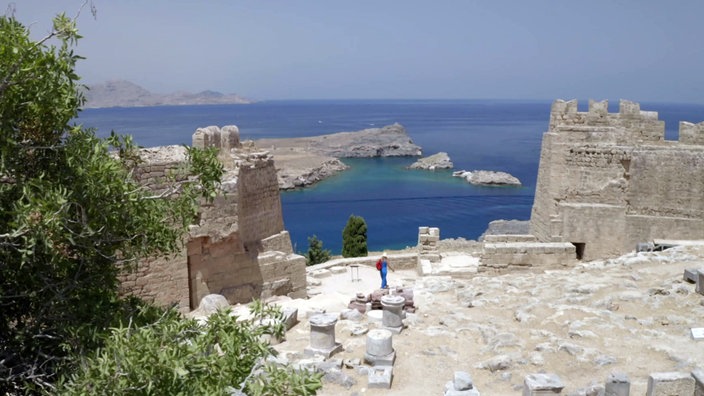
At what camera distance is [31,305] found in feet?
15.6

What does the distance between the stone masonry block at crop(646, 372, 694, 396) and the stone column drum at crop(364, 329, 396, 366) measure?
3.19 metres

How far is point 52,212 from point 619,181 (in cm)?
1358

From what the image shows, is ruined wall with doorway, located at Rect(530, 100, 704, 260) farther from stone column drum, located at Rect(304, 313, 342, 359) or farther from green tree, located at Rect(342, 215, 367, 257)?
green tree, located at Rect(342, 215, 367, 257)

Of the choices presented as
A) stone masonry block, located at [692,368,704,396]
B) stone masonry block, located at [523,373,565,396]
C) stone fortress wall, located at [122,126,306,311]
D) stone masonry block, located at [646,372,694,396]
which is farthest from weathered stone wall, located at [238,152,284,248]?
stone masonry block, located at [692,368,704,396]

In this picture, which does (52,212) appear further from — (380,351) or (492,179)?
(492,179)

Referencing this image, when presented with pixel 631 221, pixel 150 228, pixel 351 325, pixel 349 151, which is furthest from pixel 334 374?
pixel 349 151

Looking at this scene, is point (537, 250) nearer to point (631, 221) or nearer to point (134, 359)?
point (631, 221)

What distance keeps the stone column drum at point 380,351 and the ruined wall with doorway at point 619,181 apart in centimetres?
800

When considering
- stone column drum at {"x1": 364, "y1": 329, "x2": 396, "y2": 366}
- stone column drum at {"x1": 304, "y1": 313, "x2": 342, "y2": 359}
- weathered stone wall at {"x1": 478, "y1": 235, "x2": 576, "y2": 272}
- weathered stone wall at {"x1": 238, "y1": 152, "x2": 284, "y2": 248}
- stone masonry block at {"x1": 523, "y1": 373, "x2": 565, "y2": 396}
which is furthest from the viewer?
weathered stone wall at {"x1": 478, "y1": 235, "x2": 576, "y2": 272}

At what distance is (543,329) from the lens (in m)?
9.02

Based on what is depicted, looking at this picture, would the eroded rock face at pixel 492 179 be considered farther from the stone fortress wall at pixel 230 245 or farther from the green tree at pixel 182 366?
the green tree at pixel 182 366

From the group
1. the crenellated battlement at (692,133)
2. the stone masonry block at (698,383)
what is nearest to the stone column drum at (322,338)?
the stone masonry block at (698,383)

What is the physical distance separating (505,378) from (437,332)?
1.84 metres

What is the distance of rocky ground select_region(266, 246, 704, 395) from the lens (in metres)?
7.58
